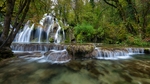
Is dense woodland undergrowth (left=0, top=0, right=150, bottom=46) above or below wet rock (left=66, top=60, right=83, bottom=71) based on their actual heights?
above

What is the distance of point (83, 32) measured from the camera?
617 inches

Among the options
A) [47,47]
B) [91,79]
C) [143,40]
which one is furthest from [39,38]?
[91,79]

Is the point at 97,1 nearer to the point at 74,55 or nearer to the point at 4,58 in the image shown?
the point at 74,55

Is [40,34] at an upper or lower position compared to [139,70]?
upper

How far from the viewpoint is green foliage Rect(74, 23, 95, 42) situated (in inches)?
598

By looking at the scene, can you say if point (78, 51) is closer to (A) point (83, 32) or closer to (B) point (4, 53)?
(B) point (4, 53)

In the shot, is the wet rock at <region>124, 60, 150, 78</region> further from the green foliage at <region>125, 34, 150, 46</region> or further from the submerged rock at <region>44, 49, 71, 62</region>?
the green foliage at <region>125, 34, 150, 46</region>

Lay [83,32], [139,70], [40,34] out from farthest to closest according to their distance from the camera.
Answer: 1. [40,34]
2. [83,32]
3. [139,70]

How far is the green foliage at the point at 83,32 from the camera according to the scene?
49.9 ft

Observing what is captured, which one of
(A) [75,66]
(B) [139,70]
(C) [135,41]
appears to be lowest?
(B) [139,70]

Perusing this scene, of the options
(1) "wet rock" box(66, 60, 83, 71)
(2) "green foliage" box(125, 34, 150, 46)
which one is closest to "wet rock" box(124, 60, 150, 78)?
(1) "wet rock" box(66, 60, 83, 71)

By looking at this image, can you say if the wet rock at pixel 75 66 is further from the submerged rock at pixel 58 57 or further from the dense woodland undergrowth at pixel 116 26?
the dense woodland undergrowth at pixel 116 26

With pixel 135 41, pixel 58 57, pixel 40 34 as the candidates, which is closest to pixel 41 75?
pixel 58 57

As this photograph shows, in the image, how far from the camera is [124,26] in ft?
48.1
